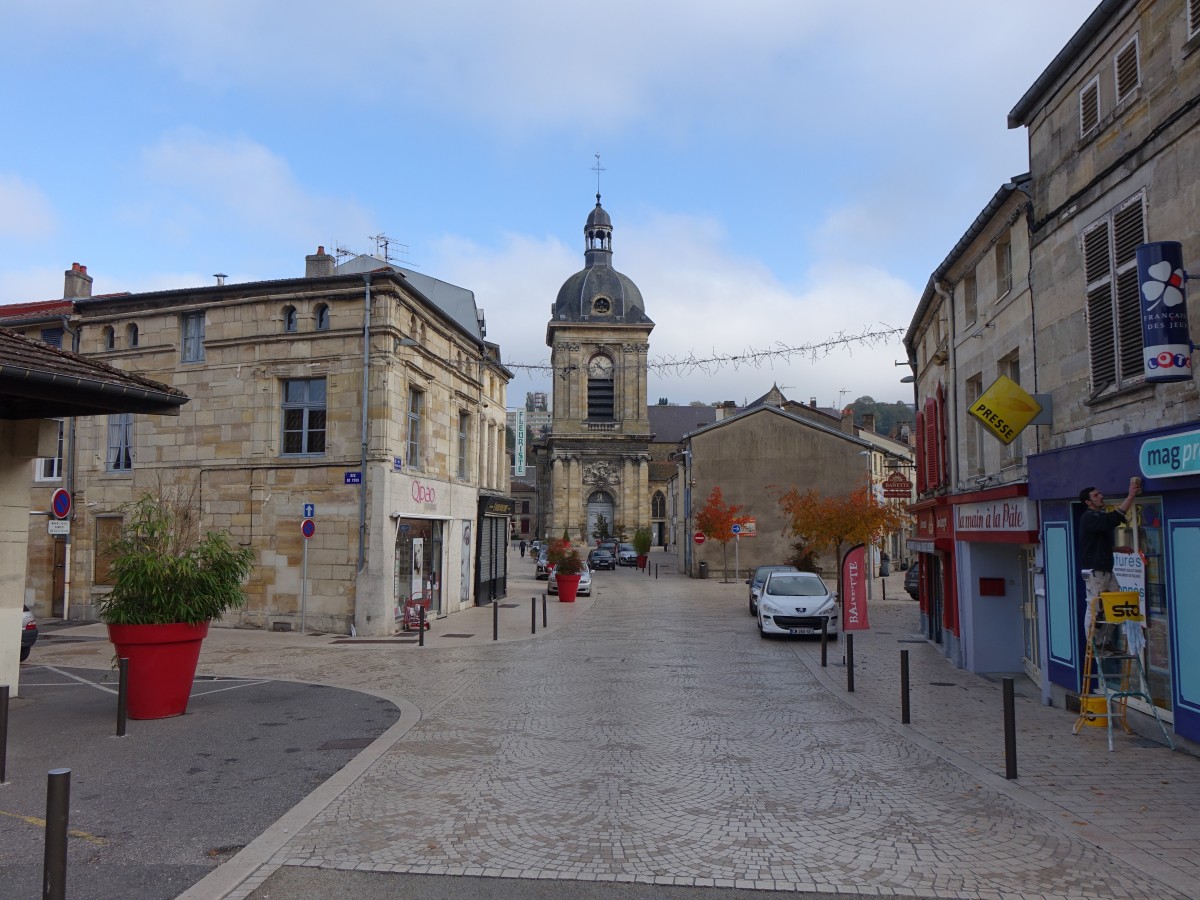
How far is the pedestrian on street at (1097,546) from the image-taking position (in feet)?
29.0

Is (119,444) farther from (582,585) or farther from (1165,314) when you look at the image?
(1165,314)

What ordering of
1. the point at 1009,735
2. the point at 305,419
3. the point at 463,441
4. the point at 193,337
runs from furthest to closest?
the point at 463,441 → the point at 193,337 → the point at 305,419 → the point at 1009,735

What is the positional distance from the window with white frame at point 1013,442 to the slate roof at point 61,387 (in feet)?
34.4

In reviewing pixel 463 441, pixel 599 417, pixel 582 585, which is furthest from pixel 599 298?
pixel 463 441

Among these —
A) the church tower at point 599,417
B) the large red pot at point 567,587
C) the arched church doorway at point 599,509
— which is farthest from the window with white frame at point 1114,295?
the arched church doorway at point 599,509

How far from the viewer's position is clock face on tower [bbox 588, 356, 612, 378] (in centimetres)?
7256

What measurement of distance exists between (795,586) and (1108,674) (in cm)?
1091

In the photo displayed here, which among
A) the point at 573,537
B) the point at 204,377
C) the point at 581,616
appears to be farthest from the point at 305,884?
the point at 573,537

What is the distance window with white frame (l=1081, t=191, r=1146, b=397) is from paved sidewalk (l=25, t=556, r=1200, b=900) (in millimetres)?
3655

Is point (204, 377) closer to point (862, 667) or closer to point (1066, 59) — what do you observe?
point (862, 667)

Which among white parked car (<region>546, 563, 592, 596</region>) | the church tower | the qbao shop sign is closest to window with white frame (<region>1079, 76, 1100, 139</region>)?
the qbao shop sign

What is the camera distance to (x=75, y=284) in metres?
25.1

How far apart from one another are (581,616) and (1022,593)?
41.4 feet

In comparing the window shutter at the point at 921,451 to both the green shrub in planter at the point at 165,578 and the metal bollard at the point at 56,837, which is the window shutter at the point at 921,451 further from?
the metal bollard at the point at 56,837
